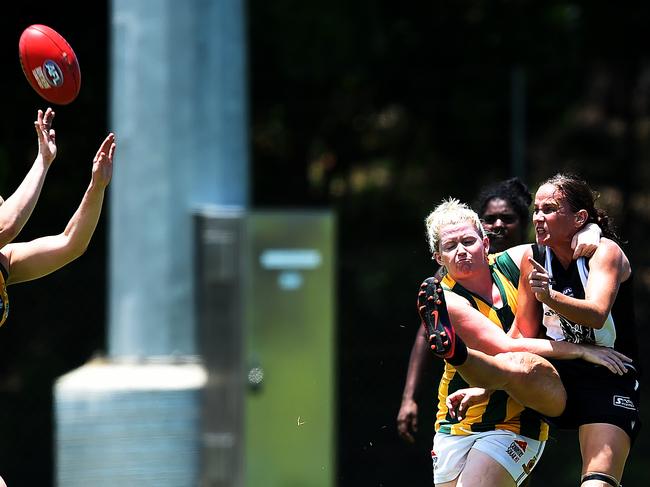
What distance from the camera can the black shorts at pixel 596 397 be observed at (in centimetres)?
458

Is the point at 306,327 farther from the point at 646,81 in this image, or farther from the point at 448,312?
the point at 646,81

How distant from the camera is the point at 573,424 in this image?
183 inches

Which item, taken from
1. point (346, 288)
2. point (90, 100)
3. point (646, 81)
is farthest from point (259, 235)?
point (646, 81)

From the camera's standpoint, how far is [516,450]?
4.66 meters

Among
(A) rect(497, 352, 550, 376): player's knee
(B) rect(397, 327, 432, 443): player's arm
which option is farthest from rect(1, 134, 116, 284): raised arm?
(A) rect(497, 352, 550, 376): player's knee

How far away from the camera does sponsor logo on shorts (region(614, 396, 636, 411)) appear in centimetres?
460

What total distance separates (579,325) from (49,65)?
2468 millimetres

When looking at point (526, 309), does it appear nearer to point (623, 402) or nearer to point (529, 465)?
point (623, 402)

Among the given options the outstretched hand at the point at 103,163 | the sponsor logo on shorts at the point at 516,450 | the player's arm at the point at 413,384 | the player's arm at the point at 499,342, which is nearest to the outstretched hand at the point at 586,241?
the player's arm at the point at 499,342

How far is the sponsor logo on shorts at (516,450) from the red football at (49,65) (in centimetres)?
238

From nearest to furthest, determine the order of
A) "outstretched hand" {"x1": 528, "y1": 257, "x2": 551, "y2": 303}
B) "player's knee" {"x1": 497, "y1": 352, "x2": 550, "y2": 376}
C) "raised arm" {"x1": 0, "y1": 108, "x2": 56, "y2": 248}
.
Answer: "outstretched hand" {"x1": 528, "y1": 257, "x2": 551, "y2": 303}
"player's knee" {"x1": 497, "y1": 352, "x2": 550, "y2": 376}
"raised arm" {"x1": 0, "y1": 108, "x2": 56, "y2": 248}

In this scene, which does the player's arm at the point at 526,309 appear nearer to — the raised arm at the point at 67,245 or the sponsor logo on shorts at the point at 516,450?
the sponsor logo on shorts at the point at 516,450

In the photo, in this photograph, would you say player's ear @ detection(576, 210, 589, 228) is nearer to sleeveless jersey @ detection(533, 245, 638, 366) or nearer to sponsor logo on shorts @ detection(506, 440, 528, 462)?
sleeveless jersey @ detection(533, 245, 638, 366)

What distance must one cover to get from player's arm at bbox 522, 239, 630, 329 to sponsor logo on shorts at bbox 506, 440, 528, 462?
A: 583 millimetres
